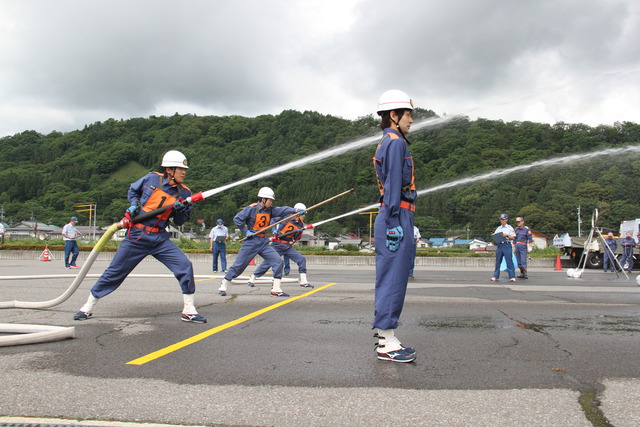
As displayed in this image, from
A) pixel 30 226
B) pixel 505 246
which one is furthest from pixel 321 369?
pixel 30 226

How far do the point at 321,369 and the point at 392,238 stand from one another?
117 centimetres

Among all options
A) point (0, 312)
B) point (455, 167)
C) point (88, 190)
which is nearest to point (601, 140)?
point (455, 167)

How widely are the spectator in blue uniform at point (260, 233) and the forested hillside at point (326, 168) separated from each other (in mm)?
3302

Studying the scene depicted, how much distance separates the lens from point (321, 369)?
372 cm

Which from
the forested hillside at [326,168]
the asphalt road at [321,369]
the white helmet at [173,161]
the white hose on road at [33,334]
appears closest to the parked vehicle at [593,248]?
the forested hillside at [326,168]

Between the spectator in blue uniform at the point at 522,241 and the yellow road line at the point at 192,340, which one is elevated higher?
the spectator in blue uniform at the point at 522,241

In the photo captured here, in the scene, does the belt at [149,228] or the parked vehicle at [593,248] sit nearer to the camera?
the belt at [149,228]

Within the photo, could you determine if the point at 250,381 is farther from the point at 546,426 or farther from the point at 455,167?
the point at 455,167

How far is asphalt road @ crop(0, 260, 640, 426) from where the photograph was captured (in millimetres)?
2777

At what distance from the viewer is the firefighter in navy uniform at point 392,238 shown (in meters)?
4.18

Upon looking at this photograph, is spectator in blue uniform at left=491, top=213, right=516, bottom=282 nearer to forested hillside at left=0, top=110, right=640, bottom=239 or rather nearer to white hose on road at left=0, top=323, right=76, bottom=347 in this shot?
Answer: forested hillside at left=0, top=110, right=640, bottom=239

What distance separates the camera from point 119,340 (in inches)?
189

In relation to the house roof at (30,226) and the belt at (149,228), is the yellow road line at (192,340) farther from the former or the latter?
the house roof at (30,226)

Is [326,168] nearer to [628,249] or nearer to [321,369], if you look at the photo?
[628,249]
